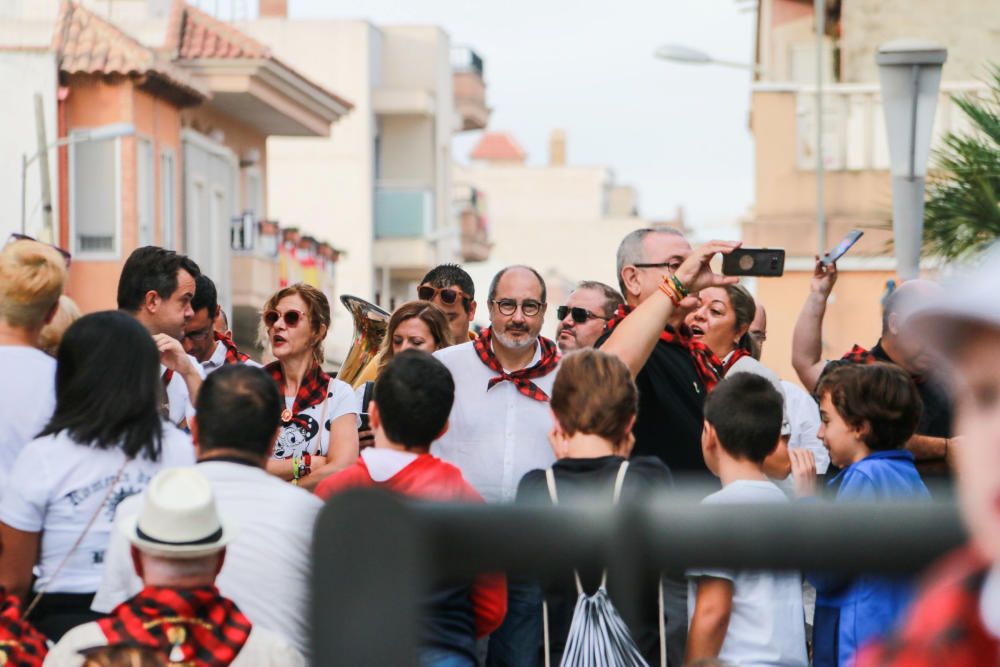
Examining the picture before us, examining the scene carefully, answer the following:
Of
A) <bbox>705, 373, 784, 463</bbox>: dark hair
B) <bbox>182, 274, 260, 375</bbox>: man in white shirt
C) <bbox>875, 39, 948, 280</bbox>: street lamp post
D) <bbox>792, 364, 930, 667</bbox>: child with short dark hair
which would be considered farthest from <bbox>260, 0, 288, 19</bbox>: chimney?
<bbox>705, 373, 784, 463</bbox>: dark hair

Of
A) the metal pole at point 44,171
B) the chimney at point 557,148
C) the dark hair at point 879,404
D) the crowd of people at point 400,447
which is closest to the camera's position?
the crowd of people at point 400,447

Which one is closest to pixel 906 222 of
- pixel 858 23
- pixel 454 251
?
pixel 858 23

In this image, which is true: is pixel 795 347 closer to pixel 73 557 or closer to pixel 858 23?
pixel 73 557

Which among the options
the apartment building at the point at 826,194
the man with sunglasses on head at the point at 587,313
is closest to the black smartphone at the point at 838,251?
the man with sunglasses on head at the point at 587,313

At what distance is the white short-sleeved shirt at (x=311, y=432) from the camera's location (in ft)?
20.9

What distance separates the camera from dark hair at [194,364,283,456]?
4.25 m

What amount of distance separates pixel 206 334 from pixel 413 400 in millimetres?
2282

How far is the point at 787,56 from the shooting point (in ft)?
111

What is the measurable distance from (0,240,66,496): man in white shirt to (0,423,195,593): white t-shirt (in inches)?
10.6

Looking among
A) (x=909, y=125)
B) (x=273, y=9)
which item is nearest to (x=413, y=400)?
(x=909, y=125)

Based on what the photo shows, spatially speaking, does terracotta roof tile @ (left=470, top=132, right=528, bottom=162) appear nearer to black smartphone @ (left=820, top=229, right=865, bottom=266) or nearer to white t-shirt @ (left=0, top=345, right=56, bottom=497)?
black smartphone @ (left=820, top=229, right=865, bottom=266)

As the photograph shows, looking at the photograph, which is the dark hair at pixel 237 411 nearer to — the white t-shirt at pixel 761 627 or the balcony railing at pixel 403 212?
the white t-shirt at pixel 761 627

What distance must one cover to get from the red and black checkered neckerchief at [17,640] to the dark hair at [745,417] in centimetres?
207

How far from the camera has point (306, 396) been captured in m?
6.45
